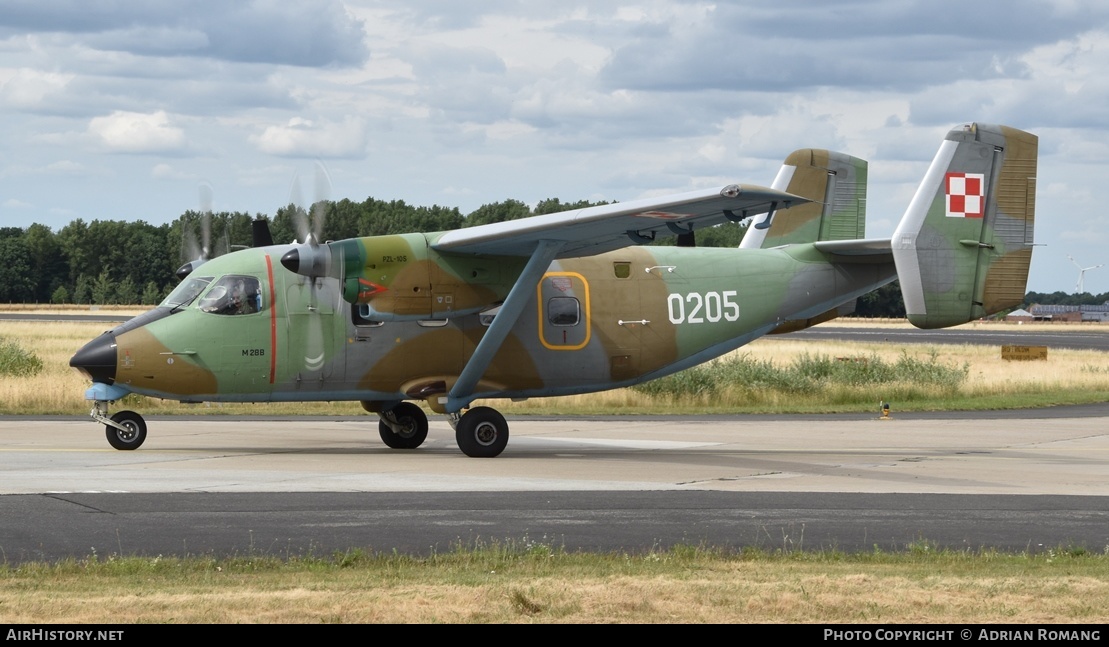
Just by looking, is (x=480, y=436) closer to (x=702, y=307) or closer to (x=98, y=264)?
(x=702, y=307)

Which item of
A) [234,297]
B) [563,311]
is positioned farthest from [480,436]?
[234,297]

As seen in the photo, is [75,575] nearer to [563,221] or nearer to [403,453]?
[563,221]

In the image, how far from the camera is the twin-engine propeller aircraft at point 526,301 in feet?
64.4

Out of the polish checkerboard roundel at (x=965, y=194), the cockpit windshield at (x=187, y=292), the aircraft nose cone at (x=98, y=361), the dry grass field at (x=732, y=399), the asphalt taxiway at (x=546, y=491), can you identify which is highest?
the polish checkerboard roundel at (x=965, y=194)

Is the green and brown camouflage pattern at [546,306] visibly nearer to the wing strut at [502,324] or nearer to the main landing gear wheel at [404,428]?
the wing strut at [502,324]

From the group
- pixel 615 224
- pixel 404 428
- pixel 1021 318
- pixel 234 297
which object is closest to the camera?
pixel 615 224

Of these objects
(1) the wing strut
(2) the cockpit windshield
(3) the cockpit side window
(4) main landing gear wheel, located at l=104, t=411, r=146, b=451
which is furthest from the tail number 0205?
(4) main landing gear wheel, located at l=104, t=411, r=146, b=451

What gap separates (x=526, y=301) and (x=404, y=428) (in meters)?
4.00

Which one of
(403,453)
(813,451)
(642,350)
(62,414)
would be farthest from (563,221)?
(62,414)

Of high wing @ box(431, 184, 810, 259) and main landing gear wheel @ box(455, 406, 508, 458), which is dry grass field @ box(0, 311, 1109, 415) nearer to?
main landing gear wheel @ box(455, 406, 508, 458)

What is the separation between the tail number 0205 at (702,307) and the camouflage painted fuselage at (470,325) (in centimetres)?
3

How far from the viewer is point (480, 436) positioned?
20.5 meters

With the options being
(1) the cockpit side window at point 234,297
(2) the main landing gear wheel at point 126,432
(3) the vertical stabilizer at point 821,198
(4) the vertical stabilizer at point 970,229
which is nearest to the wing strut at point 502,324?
(1) the cockpit side window at point 234,297
